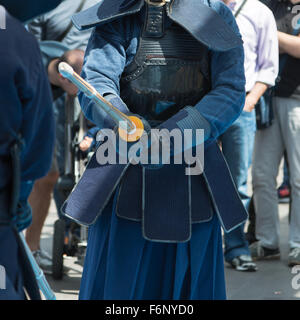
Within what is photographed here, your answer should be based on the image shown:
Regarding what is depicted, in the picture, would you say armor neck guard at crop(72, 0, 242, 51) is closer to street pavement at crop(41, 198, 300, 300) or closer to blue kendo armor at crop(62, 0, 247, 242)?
blue kendo armor at crop(62, 0, 247, 242)

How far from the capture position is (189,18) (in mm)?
3006

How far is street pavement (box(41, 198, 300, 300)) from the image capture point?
4.57m

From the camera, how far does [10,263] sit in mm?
2119

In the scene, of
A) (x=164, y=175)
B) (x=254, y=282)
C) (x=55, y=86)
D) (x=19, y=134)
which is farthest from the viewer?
(x=55, y=86)

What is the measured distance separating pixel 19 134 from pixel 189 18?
115cm

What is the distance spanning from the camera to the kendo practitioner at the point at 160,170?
2.95 meters

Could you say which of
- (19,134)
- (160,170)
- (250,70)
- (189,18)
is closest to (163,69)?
(189,18)

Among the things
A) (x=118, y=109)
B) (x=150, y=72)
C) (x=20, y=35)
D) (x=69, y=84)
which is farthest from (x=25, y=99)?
(x=69, y=84)

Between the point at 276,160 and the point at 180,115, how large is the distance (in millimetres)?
2714

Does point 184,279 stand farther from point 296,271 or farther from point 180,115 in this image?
point 296,271

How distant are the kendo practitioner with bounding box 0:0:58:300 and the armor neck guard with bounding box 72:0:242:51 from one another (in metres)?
0.85

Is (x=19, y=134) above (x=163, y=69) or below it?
below

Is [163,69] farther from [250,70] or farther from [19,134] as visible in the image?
[250,70]

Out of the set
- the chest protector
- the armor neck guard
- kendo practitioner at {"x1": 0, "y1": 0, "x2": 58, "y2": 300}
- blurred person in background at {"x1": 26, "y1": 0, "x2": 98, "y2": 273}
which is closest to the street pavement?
blurred person in background at {"x1": 26, "y1": 0, "x2": 98, "y2": 273}
